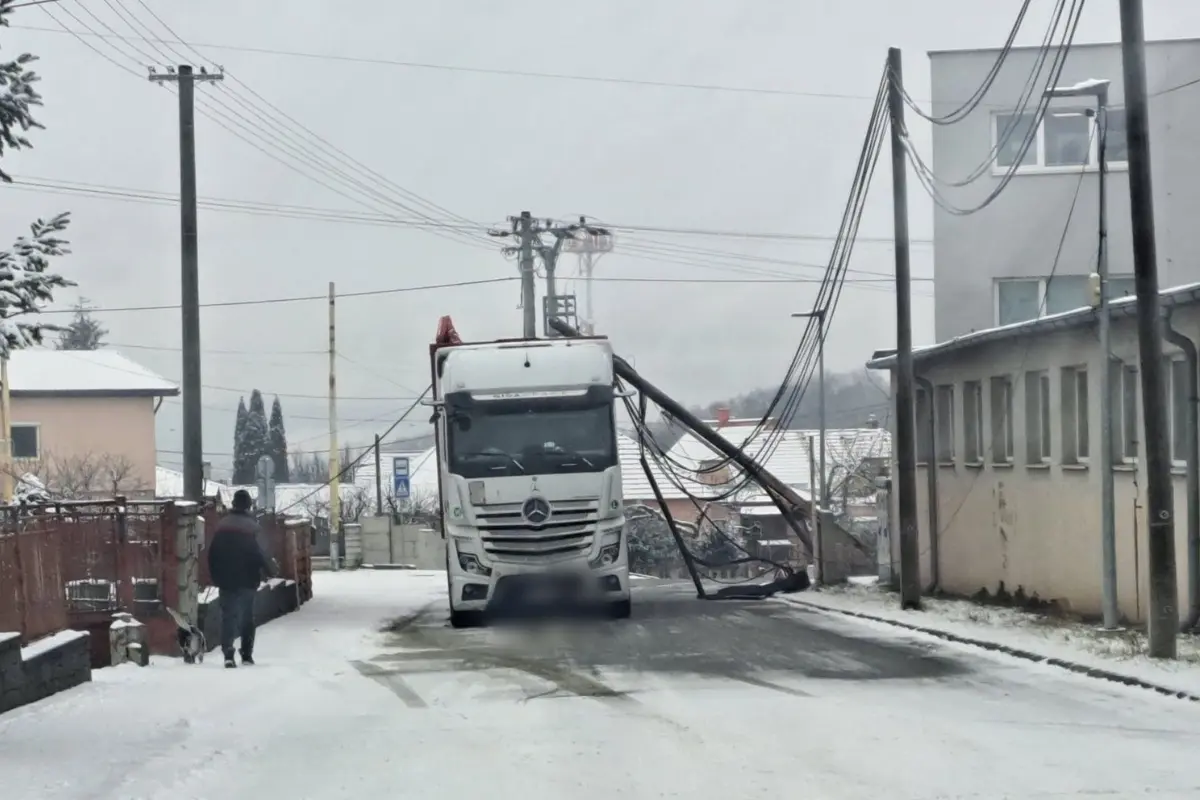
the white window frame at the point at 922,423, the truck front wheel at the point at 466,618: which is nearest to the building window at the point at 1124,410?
the white window frame at the point at 922,423

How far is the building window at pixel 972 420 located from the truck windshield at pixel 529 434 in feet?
27.8

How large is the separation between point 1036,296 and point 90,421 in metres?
34.6

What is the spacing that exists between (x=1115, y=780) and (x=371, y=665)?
857 cm

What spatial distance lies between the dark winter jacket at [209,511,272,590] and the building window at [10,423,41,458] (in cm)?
3940

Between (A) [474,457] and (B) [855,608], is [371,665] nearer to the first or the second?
(A) [474,457]

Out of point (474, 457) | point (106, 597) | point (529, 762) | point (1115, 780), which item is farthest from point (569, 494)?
point (1115, 780)

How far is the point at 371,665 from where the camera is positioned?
49.3 ft

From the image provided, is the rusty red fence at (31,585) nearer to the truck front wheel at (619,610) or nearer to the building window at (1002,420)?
the truck front wheel at (619,610)

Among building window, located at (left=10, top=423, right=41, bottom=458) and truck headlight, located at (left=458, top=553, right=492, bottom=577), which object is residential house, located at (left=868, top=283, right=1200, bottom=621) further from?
building window, located at (left=10, top=423, right=41, bottom=458)

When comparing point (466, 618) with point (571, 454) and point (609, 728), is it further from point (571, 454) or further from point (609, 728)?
point (609, 728)

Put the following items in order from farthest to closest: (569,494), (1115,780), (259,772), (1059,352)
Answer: (1059,352) → (569,494) → (259,772) → (1115,780)

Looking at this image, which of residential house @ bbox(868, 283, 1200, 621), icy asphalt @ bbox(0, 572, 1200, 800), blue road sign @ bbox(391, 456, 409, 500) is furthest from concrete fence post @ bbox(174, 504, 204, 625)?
blue road sign @ bbox(391, 456, 409, 500)

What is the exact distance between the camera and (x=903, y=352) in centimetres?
2189

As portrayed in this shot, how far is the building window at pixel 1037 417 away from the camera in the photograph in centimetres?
2220
